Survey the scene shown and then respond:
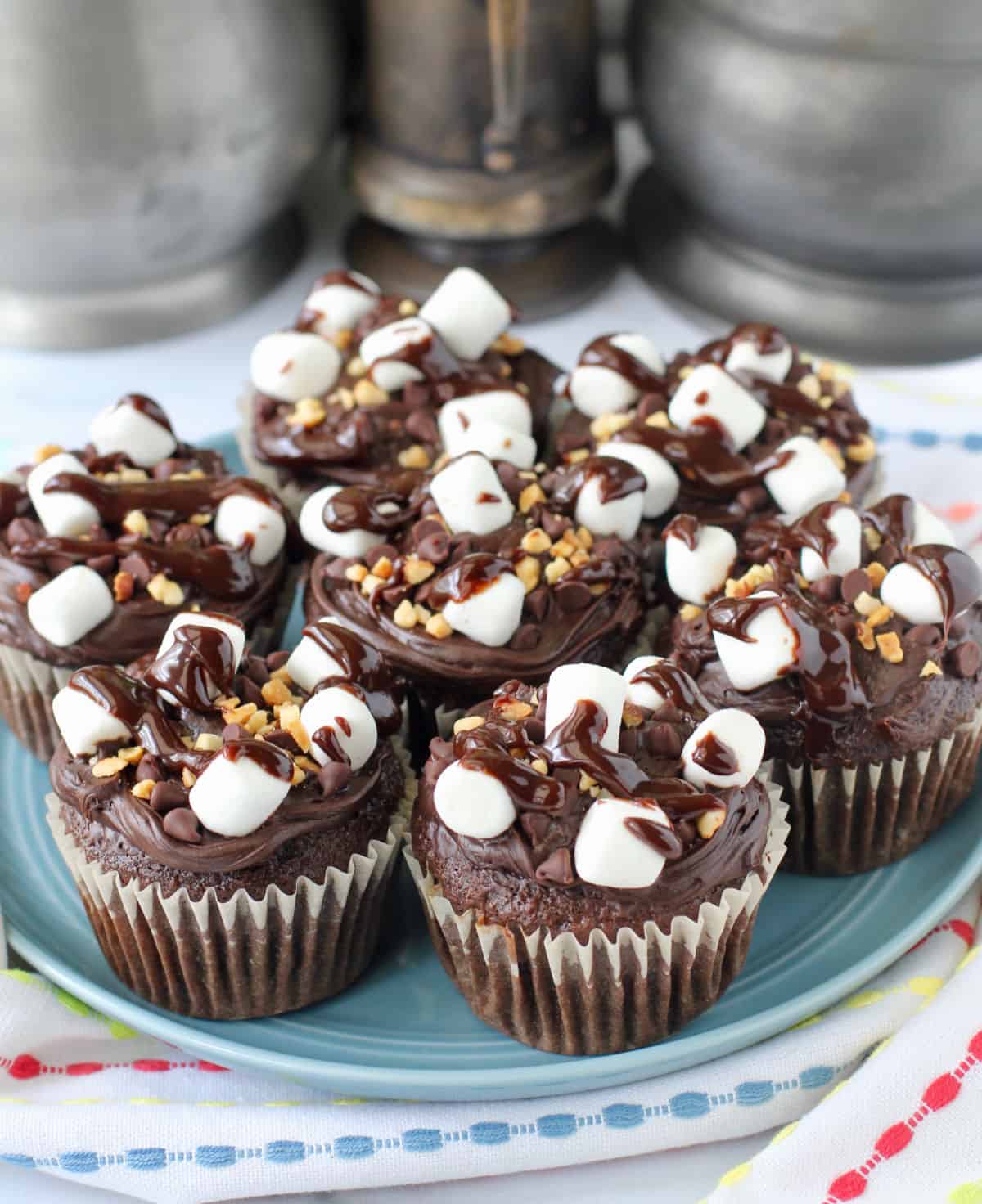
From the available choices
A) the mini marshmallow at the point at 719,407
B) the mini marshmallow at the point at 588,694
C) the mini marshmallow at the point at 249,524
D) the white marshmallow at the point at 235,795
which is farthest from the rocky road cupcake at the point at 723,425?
the white marshmallow at the point at 235,795

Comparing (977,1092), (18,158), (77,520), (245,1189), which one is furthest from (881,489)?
(18,158)

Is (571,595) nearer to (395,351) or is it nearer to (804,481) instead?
(804,481)

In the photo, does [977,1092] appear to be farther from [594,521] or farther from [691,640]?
[594,521]

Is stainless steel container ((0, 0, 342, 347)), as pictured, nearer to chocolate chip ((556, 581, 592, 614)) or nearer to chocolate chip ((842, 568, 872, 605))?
chocolate chip ((556, 581, 592, 614))

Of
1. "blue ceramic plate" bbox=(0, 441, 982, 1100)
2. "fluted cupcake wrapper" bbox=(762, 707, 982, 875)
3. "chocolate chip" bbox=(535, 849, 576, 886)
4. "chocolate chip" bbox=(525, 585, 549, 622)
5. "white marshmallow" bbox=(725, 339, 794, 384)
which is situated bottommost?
"blue ceramic plate" bbox=(0, 441, 982, 1100)

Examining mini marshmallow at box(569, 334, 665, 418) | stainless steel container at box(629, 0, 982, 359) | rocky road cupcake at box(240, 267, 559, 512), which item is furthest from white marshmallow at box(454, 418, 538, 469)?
stainless steel container at box(629, 0, 982, 359)
